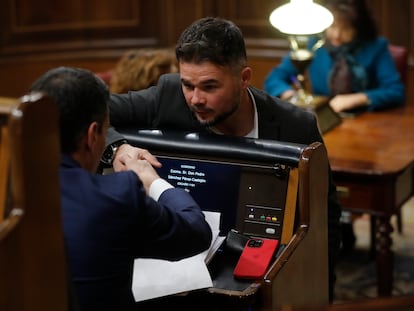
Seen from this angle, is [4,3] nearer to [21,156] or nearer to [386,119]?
[386,119]

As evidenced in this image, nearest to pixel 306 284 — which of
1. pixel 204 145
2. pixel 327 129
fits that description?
pixel 204 145

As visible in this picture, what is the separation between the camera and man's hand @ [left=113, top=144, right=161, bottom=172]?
220 cm

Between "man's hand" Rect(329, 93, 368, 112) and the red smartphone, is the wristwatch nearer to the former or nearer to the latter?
the red smartphone

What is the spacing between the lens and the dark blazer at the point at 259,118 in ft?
8.21

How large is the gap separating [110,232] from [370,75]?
9.29ft

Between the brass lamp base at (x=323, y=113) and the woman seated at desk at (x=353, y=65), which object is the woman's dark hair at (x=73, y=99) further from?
the woman seated at desk at (x=353, y=65)

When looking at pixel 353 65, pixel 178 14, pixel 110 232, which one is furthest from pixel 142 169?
pixel 178 14

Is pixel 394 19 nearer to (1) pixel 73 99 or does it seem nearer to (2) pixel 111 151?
(2) pixel 111 151

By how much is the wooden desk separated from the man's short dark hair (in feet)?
3.90

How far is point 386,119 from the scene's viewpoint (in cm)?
415

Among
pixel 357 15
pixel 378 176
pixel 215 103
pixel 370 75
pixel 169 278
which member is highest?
pixel 215 103

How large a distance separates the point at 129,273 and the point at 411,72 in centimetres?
384

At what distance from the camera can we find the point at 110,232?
1.79m

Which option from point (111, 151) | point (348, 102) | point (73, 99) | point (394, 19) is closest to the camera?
point (73, 99)
